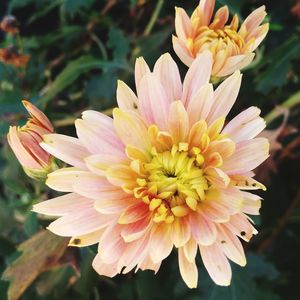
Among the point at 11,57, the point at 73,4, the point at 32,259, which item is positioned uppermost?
the point at 73,4

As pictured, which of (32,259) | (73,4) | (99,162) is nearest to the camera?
(99,162)

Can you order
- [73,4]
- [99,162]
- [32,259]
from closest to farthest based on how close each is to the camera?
[99,162] < [32,259] < [73,4]

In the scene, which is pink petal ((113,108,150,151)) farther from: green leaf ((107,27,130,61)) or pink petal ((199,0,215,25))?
green leaf ((107,27,130,61))

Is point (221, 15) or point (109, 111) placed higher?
point (221, 15)

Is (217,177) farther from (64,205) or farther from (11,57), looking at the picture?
(11,57)

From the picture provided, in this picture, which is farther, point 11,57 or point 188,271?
point 11,57

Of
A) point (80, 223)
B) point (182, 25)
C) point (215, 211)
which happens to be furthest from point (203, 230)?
point (182, 25)

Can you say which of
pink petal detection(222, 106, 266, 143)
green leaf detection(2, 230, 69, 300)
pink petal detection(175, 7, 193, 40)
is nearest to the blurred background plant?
green leaf detection(2, 230, 69, 300)
